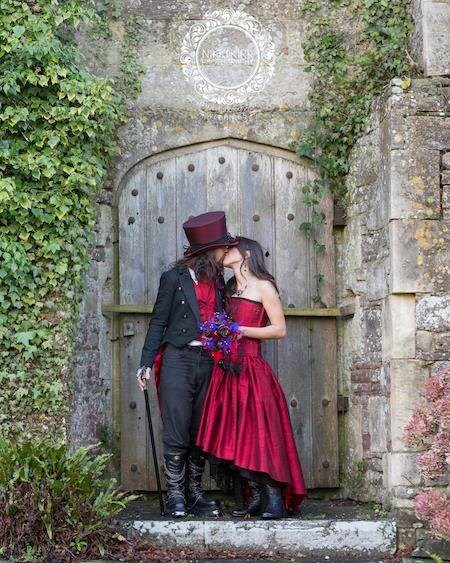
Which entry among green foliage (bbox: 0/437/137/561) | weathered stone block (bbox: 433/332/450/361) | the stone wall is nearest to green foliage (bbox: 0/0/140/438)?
green foliage (bbox: 0/437/137/561)

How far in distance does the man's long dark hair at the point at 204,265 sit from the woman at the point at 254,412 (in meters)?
0.09

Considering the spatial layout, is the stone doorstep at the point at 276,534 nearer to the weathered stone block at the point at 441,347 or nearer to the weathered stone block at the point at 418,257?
the weathered stone block at the point at 441,347

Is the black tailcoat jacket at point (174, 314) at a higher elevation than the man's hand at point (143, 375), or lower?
higher

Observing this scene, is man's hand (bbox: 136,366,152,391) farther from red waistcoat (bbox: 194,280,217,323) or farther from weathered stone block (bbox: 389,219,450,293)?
weathered stone block (bbox: 389,219,450,293)

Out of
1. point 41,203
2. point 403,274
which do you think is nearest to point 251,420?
point 403,274

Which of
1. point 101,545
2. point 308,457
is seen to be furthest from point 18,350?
point 308,457

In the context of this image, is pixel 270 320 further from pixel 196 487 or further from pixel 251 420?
pixel 196 487

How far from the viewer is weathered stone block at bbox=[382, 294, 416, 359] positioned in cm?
600

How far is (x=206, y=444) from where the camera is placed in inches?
232

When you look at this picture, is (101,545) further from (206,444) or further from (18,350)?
(18,350)

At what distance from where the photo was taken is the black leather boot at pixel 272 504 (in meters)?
5.90

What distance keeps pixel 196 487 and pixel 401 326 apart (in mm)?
1550

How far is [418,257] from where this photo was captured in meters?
6.05

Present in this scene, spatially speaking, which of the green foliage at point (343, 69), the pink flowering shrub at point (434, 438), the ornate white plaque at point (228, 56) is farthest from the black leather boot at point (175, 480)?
the ornate white plaque at point (228, 56)
